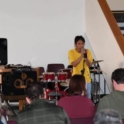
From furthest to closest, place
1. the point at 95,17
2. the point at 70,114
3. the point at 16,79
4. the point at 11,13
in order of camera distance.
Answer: the point at 11,13 < the point at 95,17 < the point at 16,79 < the point at 70,114

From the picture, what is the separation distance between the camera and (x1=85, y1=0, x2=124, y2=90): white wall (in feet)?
19.6

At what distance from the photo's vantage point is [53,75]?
6.26 metres

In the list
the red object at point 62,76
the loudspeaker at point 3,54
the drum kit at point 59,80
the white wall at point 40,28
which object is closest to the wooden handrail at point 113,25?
the drum kit at point 59,80

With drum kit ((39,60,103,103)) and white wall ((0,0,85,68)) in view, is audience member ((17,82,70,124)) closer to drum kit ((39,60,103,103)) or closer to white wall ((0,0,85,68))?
drum kit ((39,60,103,103))

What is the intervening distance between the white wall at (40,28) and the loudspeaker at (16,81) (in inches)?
83.7

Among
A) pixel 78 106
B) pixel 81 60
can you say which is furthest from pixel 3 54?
pixel 78 106

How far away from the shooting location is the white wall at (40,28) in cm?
768

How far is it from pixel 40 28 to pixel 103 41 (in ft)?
6.14

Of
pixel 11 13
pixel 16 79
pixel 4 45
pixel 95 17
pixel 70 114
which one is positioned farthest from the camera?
pixel 11 13

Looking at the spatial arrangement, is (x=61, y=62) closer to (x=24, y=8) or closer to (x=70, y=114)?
(x=24, y=8)

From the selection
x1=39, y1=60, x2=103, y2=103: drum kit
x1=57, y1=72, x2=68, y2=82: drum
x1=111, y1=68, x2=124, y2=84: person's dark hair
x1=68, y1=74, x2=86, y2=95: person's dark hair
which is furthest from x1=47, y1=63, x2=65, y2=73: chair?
x1=111, y1=68, x2=124, y2=84: person's dark hair

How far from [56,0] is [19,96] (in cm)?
301

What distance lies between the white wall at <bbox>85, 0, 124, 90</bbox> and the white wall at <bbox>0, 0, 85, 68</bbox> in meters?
0.57

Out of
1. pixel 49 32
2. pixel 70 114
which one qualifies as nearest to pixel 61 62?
pixel 49 32
